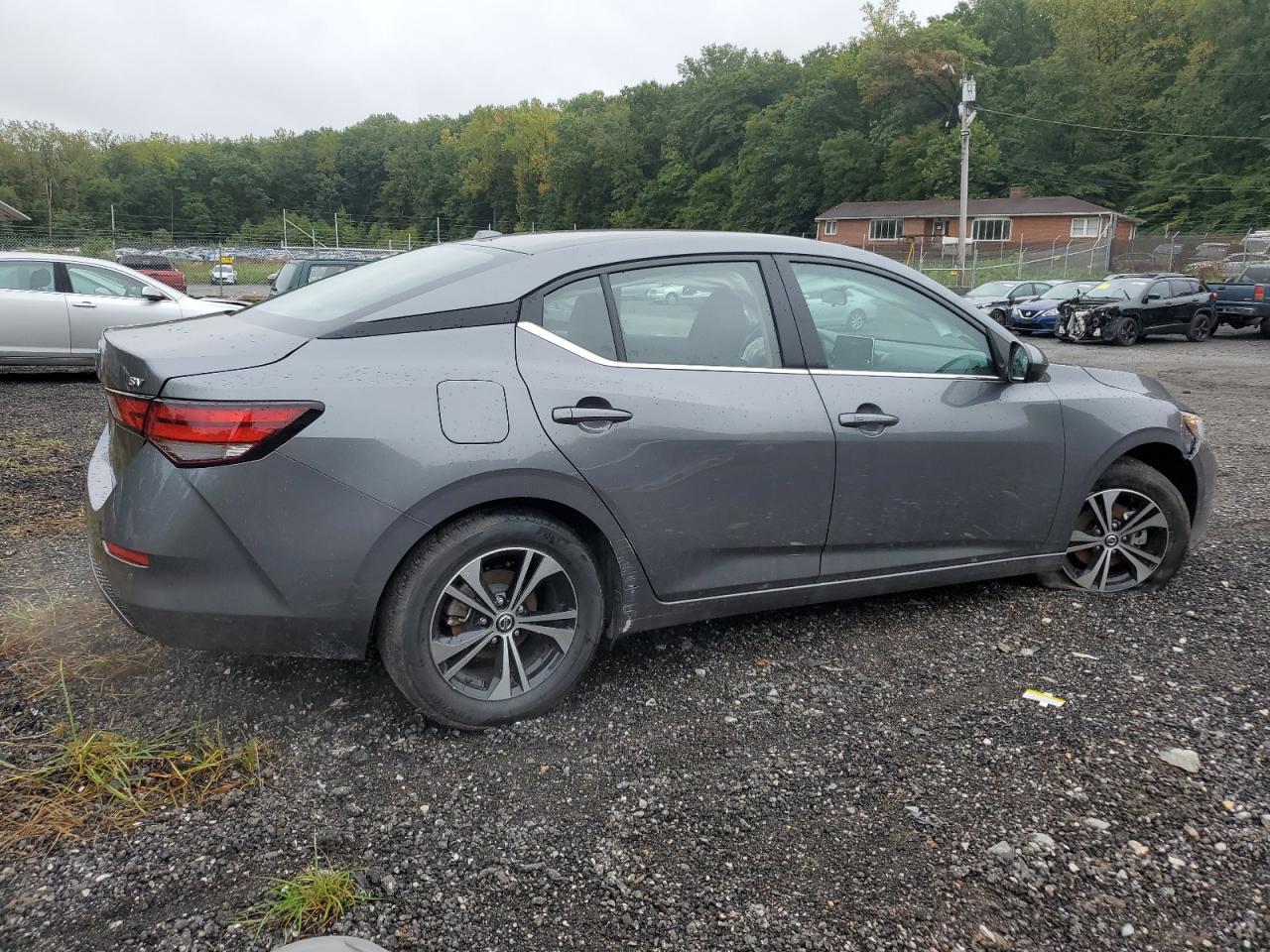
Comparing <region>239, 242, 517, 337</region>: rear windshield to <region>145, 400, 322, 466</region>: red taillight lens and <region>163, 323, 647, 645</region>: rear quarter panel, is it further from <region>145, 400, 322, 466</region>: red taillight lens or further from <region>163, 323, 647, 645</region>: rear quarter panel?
<region>145, 400, 322, 466</region>: red taillight lens

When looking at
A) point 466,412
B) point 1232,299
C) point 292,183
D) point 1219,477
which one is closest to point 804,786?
point 466,412

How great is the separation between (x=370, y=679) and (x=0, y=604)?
1.80 metres

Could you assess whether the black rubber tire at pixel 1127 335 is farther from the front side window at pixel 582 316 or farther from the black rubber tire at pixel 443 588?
the black rubber tire at pixel 443 588

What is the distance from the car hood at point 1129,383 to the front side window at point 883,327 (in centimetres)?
77

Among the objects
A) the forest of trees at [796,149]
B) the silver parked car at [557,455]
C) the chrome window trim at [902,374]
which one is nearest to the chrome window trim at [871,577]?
the silver parked car at [557,455]

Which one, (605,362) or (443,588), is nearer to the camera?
(443,588)

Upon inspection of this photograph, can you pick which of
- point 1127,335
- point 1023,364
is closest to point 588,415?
point 1023,364

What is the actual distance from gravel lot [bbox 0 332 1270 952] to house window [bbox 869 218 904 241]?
65392 mm

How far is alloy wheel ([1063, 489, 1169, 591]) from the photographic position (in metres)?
4.18

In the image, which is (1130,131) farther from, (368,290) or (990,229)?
(368,290)

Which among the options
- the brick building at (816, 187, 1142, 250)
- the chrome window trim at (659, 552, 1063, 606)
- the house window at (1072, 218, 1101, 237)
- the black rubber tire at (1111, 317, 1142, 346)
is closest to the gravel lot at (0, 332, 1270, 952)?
the chrome window trim at (659, 552, 1063, 606)

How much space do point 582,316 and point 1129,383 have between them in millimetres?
2711

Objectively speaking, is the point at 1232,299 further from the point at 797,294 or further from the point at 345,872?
the point at 345,872

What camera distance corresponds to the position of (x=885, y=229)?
2601 inches
